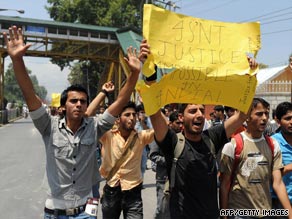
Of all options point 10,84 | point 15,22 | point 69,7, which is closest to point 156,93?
point 15,22

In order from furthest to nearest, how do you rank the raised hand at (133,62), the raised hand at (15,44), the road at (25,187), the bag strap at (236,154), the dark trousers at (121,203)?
the road at (25,187)
the dark trousers at (121,203)
the bag strap at (236,154)
the raised hand at (133,62)
the raised hand at (15,44)

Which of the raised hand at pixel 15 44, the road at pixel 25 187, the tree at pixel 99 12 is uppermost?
the tree at pixel 99 12

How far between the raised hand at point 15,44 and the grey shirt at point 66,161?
1.40 feet

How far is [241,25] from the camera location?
A: 3055 mm

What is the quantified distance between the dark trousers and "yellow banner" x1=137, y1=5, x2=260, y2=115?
1.49 metres

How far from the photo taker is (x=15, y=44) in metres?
2.70

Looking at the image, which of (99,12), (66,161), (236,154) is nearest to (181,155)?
(236,154)

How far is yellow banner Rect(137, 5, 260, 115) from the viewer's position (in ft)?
9.05

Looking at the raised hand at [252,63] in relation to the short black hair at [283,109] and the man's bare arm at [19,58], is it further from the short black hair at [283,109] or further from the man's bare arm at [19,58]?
the man's bare arm at [19,58]

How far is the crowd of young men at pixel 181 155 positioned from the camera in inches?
110

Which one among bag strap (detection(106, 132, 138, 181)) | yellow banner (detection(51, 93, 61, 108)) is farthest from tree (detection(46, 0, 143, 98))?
bag strap (detection(106, 132, 138, 181))

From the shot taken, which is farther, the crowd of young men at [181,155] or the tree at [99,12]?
the tree at [99,12]

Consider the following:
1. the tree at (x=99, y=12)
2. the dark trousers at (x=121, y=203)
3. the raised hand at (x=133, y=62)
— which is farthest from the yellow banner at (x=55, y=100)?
the tree at (x=99, y=12)

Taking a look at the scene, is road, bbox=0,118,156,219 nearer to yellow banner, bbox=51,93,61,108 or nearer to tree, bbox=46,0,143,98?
yellow banner, bbox=51,93,61,108
